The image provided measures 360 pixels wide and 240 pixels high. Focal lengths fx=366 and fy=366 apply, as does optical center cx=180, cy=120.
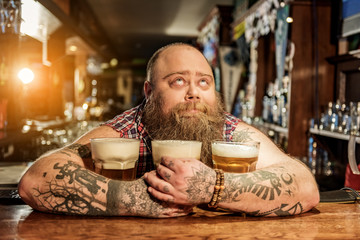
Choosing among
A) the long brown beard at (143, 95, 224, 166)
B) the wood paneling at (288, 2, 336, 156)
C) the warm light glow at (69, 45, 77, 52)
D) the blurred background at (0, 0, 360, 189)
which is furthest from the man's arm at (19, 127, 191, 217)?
the warm light glow at (69, 45, 77, 52)

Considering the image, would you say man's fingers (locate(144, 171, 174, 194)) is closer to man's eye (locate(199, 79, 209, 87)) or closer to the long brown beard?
the long brown beard

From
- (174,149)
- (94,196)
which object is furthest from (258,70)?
(94,196)

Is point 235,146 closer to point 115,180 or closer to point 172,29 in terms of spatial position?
point 115,180

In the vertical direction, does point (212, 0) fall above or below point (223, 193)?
above

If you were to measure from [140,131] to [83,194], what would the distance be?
2.30 feet

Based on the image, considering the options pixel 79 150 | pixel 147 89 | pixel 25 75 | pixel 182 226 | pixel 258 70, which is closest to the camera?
pixel 182 226

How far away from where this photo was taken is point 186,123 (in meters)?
1.74

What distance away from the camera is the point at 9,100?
4.26m

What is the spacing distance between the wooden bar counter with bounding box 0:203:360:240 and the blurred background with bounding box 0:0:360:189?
5.49ft

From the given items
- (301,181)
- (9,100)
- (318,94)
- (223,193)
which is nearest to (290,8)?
(318,94)

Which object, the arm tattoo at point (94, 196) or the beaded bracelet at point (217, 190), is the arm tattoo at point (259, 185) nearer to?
the beaded bracelet at point (217, 190)

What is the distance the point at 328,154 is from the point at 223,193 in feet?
8.62

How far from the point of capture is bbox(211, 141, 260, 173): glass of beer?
4.37 ft

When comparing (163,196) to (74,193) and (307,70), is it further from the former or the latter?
(307,70)
